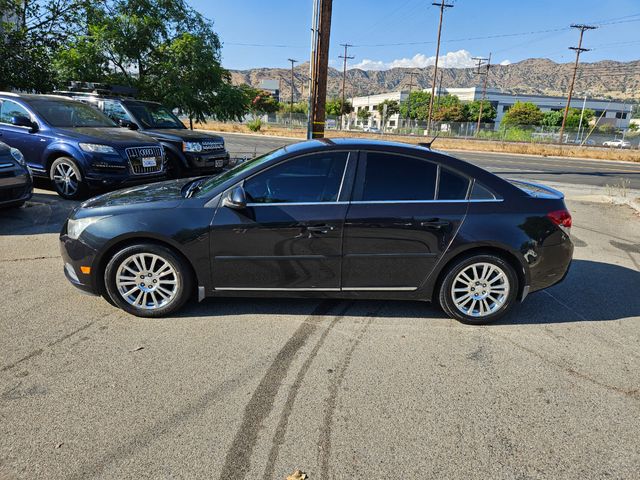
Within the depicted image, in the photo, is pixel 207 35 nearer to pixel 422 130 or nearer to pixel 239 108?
pixel 239 108

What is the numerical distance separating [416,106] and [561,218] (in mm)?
104974

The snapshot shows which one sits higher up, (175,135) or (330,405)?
(175,135)

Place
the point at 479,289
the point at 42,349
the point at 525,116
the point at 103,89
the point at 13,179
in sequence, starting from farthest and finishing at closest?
the point at 525,116 → the point at 103,89 → the point at 13,179 → the point at 479,289 → the point at 42,349

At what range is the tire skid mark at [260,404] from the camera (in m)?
2.43

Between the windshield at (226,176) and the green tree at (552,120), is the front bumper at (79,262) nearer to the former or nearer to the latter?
the windshield at (226,176)

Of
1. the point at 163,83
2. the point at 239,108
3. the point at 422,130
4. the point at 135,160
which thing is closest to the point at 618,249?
the point at 135,160

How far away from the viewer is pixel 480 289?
4.13m

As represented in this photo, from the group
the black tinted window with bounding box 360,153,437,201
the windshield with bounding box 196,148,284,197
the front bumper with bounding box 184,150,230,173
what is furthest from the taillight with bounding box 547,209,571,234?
the front bumper with bounding box 184,150,230,173

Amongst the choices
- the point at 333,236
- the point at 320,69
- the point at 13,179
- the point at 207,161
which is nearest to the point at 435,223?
the point at 333,236

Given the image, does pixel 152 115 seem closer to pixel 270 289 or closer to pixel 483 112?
pixel 270 289

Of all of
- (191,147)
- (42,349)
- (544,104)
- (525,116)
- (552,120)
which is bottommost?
(42,349)

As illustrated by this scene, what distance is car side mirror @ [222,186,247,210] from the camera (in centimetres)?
375

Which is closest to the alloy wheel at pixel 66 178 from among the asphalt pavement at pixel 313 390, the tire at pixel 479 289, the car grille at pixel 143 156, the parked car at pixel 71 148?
the parked car at pixel 71 148

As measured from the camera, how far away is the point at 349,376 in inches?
129
